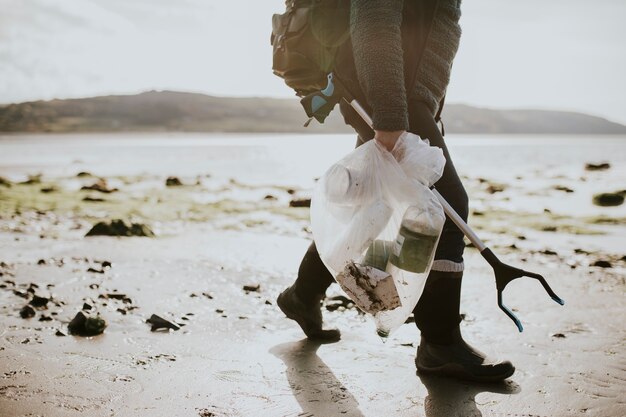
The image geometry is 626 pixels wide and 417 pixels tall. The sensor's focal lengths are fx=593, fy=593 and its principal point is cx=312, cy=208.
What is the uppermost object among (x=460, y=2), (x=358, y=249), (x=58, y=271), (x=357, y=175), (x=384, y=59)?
(x=460, y=2)

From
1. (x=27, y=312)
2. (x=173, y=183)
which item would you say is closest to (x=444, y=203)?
(x=27, y=312)

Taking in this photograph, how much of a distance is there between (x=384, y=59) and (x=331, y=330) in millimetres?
1536

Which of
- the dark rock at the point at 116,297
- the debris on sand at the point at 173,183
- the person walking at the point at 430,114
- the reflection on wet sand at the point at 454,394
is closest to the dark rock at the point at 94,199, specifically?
the debris on sand at the point at 173,183

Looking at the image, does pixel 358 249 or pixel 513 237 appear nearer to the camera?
pixel 358 249

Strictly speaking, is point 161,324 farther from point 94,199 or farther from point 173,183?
point 173,183

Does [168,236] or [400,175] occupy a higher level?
[400,175]

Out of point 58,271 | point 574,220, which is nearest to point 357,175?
point 58,271

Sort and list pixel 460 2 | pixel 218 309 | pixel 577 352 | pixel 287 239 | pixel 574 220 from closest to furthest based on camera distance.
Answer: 1. pixel 460 2
2. pixel 577 352
3. pixel 218 309
4. pixel 287 239
5. pixel 574 220

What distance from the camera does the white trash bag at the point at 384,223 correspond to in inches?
92.1

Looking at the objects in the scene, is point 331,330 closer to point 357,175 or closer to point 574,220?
point 357,175

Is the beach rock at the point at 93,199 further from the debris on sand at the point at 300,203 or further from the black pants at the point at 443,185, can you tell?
the black pants at the point at 443,185

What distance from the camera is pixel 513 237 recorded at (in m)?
6.55

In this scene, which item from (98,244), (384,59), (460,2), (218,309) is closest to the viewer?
(384,59)

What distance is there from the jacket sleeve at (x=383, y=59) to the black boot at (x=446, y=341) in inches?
29.4
